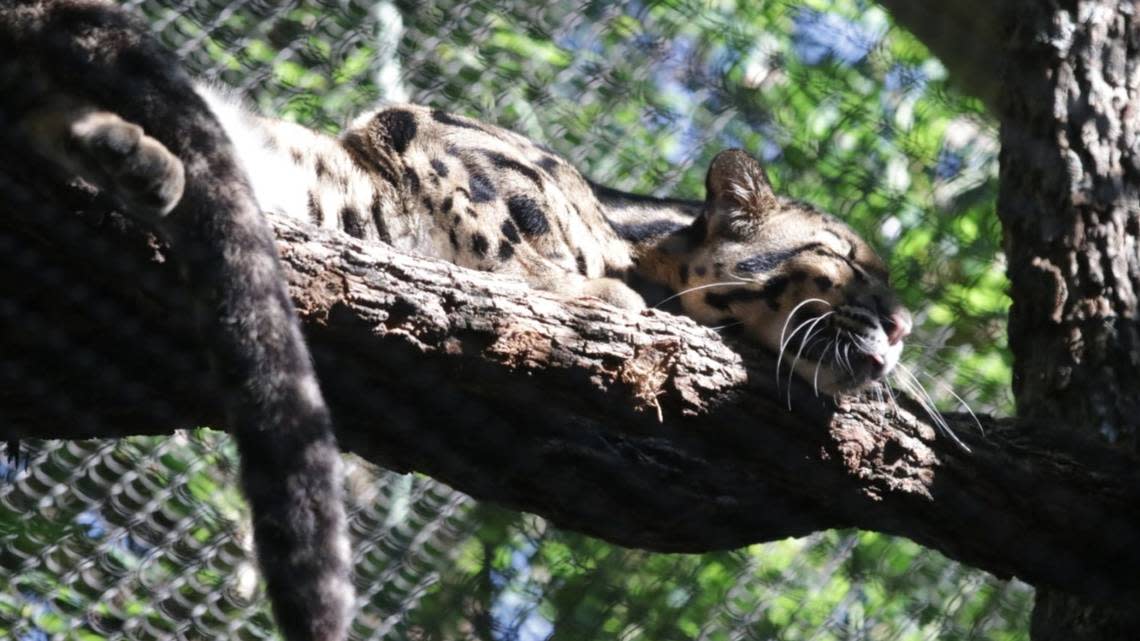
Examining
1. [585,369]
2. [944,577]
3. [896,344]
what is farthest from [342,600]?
[944,577]

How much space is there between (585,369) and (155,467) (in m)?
1.66

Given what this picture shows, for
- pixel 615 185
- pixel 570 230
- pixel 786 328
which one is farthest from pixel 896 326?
pixel 615 185

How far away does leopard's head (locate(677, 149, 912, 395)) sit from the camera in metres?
2.18

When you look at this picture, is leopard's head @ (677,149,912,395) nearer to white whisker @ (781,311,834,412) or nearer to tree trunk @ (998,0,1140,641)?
white whisker @ (781,311,834,412)

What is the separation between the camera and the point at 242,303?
62.7 inches

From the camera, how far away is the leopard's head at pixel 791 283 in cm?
218

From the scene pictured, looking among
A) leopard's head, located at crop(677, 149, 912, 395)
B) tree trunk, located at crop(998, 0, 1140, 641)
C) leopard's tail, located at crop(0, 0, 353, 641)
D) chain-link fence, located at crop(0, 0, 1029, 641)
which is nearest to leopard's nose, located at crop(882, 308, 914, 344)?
leopard's head, located at crop(677, 149, 912, 395)

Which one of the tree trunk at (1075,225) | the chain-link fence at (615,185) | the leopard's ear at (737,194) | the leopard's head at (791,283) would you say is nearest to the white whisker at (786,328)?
the leopard's head at (791,283)

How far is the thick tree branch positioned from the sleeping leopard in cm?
18

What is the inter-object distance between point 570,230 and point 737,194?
13.9 inches

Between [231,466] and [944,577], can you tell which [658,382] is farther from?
[944,577]

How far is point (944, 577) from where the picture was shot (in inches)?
144

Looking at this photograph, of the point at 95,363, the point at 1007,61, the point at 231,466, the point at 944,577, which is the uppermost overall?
the point at 1007,61

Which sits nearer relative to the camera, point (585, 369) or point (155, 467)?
point (585, 369)
